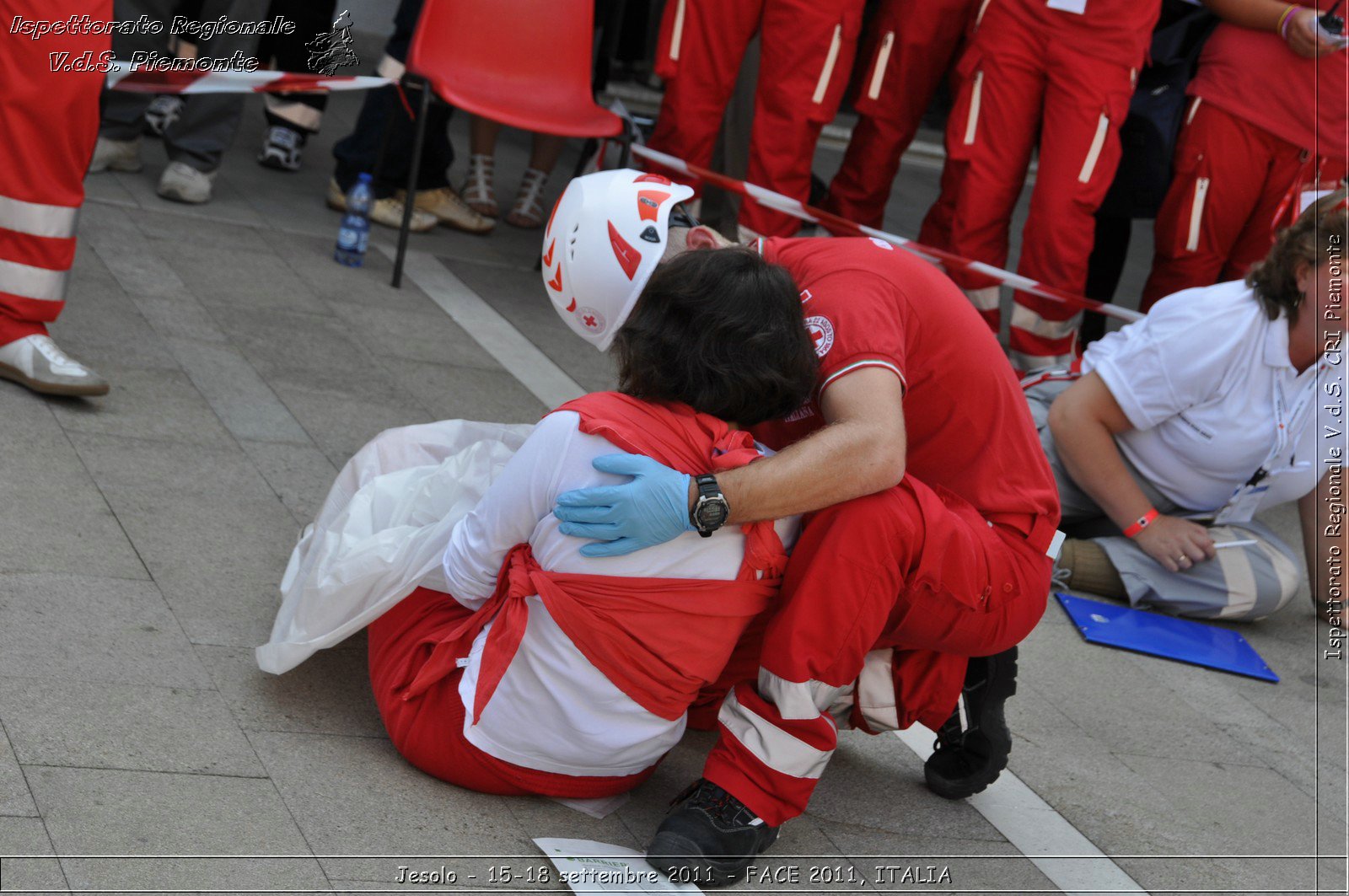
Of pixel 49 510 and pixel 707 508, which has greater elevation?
pixel 707 508

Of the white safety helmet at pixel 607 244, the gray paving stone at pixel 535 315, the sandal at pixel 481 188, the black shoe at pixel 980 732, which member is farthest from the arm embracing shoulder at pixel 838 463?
the sandal at pixel 481 188

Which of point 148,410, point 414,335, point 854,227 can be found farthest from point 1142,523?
point 148,410

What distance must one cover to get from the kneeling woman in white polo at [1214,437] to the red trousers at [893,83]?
199 cm

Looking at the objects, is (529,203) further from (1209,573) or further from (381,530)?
(381,530)

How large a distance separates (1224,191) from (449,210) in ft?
9.82

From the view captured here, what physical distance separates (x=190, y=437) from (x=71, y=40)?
944mm

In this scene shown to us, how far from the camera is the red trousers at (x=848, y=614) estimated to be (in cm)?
→ 228

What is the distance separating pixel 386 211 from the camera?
18.5 ft

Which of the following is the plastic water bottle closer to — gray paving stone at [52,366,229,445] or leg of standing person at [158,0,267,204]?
leg of standing person at [158,0,267,204]

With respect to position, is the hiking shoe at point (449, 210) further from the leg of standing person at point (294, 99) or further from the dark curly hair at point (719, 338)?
the dark curly hair at point (719, 338)

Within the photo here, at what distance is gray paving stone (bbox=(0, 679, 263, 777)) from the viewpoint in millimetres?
2180

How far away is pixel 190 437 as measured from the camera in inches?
136

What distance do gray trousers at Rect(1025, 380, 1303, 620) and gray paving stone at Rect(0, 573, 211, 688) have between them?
2390mm

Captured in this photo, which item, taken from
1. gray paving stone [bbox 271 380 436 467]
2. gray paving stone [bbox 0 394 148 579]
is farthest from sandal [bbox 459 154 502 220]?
gray paving stone [bbox 0 394 148 579]
